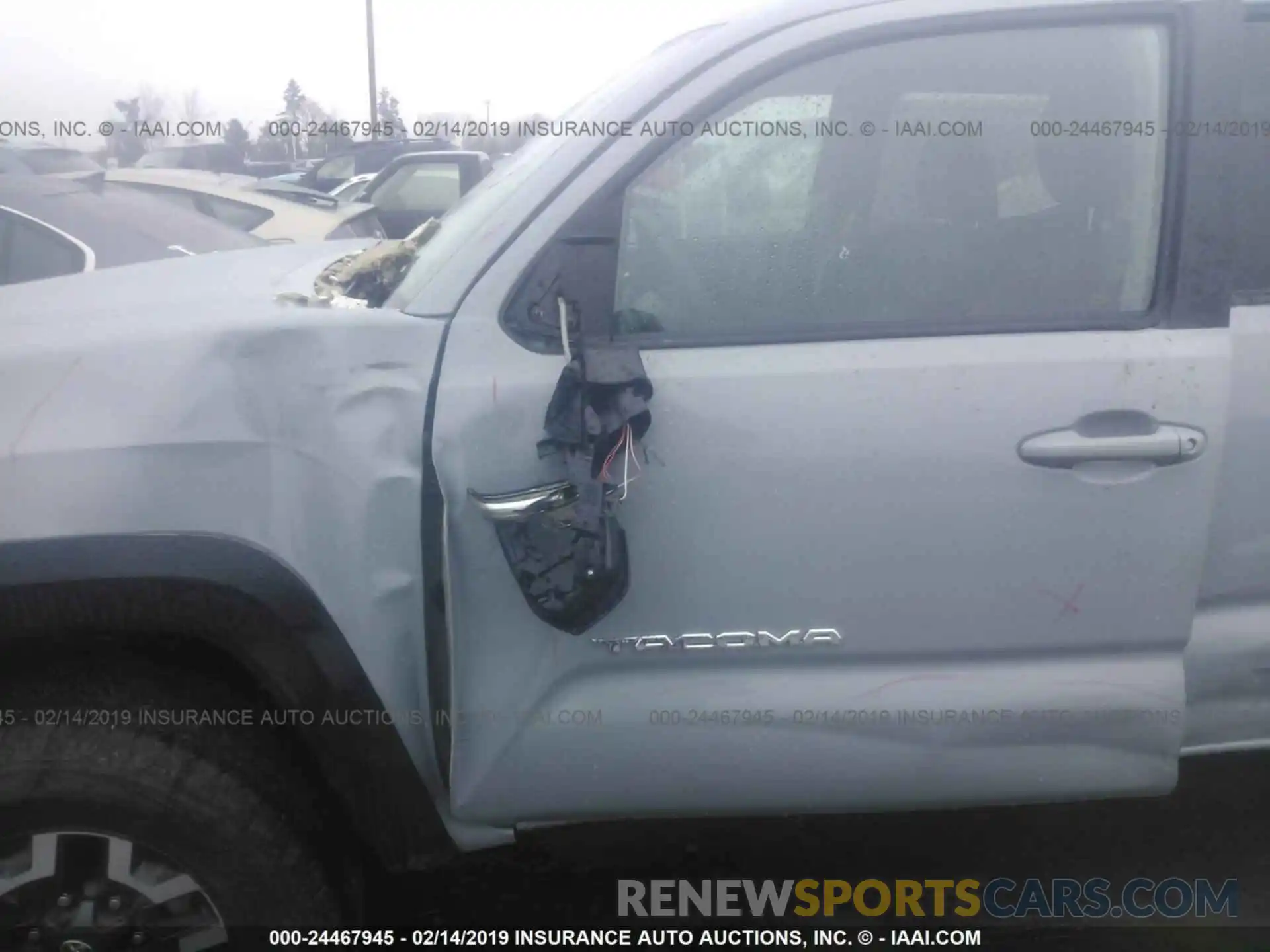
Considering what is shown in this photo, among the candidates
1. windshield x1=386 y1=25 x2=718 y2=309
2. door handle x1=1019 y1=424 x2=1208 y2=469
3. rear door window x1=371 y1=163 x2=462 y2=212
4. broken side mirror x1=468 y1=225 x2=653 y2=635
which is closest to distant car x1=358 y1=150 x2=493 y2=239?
rear door window x1=371 y1=163 x2=462 y2=212

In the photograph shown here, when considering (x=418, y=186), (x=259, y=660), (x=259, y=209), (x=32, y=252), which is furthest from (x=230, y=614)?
(x=418, y=186)

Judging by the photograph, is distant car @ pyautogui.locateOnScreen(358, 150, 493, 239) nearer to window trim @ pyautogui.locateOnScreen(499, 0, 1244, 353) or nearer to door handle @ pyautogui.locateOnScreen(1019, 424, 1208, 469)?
window trim @ pyautogui.locateOnScreen(499, 0, 1244, 353)

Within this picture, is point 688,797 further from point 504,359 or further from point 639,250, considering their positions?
point 639,250

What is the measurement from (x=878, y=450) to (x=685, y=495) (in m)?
0.33

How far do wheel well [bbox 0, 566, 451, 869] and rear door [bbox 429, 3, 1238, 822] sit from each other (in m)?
0.13

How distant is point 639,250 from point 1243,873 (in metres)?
2.12

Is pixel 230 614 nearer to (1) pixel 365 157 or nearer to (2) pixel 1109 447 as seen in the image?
(2) pixel 1109 447

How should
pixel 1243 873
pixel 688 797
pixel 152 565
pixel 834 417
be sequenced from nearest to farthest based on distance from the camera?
1. pixel 152 565
2. pixel 834 417
3. pixel 688 797
4. pixel 1243 873

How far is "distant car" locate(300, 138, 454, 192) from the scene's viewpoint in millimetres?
16531

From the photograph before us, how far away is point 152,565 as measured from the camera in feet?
5.71

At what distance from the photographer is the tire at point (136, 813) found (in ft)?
5.96

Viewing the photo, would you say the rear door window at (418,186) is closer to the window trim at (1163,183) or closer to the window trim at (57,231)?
the window trim at (57,231)

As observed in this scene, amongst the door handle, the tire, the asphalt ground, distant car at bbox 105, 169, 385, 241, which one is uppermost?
distant car at bbox 105, 169, 385, 241

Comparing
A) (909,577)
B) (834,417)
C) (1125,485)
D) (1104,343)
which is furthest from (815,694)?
(1104,343)
